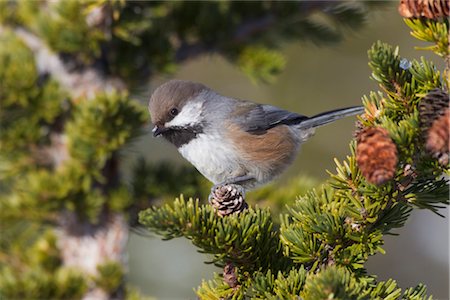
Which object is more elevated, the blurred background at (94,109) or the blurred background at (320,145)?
the blurred background at (320,145)

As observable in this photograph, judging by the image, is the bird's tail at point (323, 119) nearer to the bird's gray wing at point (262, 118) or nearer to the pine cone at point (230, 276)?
the bird's gray wing at point (262, 118)

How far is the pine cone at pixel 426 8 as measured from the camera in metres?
1.62

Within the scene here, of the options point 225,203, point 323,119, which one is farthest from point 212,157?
point 225,203

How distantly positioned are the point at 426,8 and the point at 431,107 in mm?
326

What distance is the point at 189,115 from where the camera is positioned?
2996 millimetres

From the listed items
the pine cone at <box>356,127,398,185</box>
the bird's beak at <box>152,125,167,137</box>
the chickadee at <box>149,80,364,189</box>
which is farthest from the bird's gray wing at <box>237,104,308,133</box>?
the pine cone at <box>356,127,398,185</box>

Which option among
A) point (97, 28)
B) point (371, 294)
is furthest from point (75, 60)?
point (371, 294)

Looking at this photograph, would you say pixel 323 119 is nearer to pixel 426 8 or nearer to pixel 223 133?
pixel 223 133

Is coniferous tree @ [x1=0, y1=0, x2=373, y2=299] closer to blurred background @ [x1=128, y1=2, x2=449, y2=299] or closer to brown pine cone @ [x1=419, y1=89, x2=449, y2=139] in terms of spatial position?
brown pine cone @ [x1=419, y1=89, x2=449, y2=139]

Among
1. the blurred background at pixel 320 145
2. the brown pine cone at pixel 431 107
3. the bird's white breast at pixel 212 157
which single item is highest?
the blurred background at pixel 320 145

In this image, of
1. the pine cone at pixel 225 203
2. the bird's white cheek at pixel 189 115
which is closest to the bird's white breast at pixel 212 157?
the bird's white cheek at pixel 189 115

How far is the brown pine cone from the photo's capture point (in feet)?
4.78

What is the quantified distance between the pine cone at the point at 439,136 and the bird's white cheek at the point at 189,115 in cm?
167

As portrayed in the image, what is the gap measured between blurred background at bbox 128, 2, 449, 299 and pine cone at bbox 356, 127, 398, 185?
160 inches
